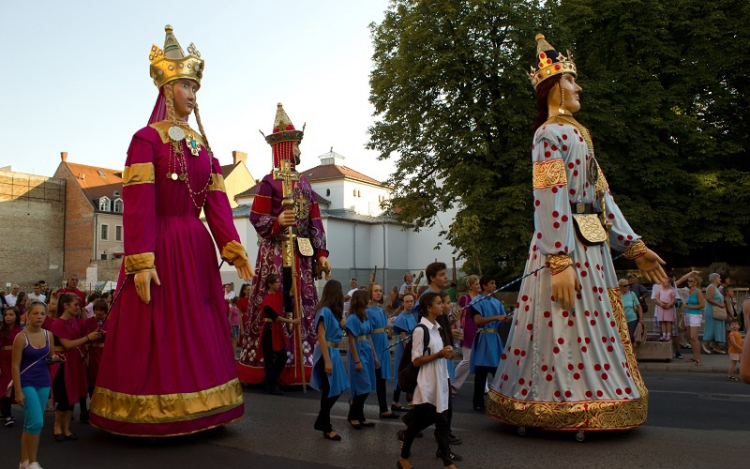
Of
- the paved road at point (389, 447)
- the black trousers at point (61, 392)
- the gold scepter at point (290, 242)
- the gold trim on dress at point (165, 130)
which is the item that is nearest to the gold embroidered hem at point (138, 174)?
the gold trim on dress at point (165, 130)

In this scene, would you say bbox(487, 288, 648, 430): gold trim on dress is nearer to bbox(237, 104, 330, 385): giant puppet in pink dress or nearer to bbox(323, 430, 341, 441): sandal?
bbox(323, 430, 341, 441): sandal

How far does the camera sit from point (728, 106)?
23.4 meters

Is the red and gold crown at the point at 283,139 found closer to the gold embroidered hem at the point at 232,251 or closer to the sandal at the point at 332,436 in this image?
the gold embroidered hem at the point at 232,251

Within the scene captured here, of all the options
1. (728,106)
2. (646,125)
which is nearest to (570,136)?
(646,125)

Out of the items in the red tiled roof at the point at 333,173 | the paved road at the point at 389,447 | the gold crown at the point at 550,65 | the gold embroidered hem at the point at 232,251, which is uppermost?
the red tiled roof at the point at 333,173

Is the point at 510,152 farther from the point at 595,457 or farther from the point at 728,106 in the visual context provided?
the point at 595,457

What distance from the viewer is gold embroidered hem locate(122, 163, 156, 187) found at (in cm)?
618

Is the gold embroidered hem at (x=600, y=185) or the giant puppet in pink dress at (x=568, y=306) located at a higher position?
the gold embroidered hem at (x=600, y=185)

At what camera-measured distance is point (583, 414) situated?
224 inches

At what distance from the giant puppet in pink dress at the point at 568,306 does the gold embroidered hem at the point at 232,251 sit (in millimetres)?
2975

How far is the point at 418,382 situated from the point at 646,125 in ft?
65.6

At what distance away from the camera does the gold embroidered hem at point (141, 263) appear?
596cm

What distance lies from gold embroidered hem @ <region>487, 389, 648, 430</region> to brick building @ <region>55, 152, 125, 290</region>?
4989 cm

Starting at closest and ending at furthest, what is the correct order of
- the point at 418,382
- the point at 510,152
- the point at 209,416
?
1. the point at 418,382
2. the point at 209,416
3. the point at 510,152
